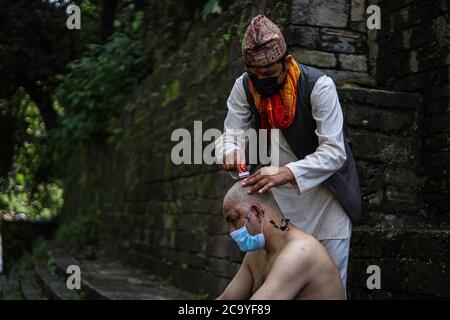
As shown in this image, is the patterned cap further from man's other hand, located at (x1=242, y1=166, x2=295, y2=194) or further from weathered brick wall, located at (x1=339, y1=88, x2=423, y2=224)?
weathered brick wall, located at (x1=339, y1=88, x2=423, y2=224)

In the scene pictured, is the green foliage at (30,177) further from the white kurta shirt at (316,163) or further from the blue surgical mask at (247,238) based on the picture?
the blue surgical mask at (247,238)

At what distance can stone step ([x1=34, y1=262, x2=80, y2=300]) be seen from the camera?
758cm

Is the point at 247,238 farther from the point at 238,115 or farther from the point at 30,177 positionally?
the point at 30,177

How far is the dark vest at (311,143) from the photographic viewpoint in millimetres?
3301

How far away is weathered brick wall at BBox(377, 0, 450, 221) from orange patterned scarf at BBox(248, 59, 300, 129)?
2.16m

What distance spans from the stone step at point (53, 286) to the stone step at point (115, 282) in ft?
0.37

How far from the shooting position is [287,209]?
3447 millimetres

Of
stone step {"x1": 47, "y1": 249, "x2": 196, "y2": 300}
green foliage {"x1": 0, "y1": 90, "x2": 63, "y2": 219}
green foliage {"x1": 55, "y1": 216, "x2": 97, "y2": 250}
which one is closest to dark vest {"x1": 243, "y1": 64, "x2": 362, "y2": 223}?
stone step {"x1": 47, "y1": 249, "x2": 196, "y2": 300}

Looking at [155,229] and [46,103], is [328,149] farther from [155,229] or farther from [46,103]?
[46,103]

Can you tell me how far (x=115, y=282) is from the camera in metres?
7.81

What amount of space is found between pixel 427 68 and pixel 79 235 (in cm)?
889

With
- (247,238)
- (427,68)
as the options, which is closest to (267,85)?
(247,238)

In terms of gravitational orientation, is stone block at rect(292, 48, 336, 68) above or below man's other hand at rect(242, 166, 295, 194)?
above

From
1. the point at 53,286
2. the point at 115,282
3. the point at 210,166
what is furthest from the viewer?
the point at 53,286
